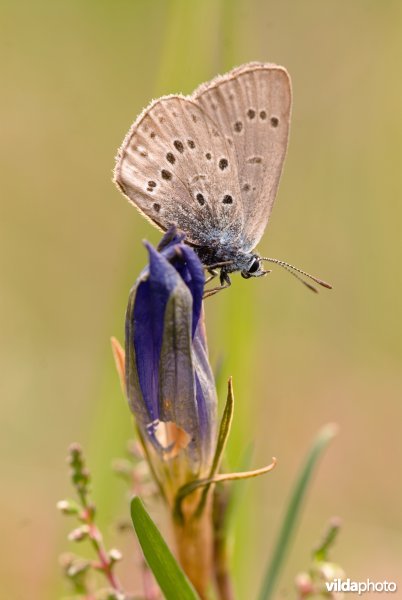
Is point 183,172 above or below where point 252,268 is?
above

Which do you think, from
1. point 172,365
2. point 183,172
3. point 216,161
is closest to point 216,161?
point 216,161

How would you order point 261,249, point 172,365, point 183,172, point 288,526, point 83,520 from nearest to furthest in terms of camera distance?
1. point 172,365
2. point 83,520
3. point 288,526
4. point 183,172
5. point 261,249

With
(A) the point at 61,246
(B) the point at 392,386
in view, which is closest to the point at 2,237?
(A) the point at 61,246

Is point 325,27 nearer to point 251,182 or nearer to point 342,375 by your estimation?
point 342,375

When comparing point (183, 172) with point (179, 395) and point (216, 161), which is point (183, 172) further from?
point (179, 395)

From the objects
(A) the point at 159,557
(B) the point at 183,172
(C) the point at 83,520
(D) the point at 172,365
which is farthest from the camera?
(B) the point at 183,172

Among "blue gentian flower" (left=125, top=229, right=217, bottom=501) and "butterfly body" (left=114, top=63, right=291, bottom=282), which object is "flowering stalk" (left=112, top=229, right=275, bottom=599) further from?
"butterfly body" (left=114, top=63, right=291, bottom=282)

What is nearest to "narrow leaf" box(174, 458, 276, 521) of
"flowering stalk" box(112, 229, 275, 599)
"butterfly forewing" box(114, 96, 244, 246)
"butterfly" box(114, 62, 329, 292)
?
"flowering stalk" box(112, 229, 275, 599)
